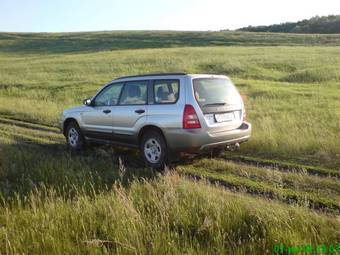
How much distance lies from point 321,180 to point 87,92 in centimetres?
1919

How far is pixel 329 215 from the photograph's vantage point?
541cm

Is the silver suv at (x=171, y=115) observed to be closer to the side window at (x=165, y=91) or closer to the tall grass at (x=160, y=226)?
the side window at (x=165, y=91)

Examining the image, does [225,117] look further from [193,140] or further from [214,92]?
[193,140]

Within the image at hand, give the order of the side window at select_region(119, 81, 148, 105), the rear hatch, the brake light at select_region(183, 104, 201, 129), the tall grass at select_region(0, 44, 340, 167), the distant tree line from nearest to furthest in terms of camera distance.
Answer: the brake light at select_region(183, 104, 201, 129)
the rear hatch
the side window at select_region(119, 81, 148, 105)
the tall grass at select_region(0, 44, 340, 167)
the distant tree line

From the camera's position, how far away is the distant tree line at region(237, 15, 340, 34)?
91.9 m

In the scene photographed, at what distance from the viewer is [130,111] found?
8750 millimetres

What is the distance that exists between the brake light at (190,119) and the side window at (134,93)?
3.88ft

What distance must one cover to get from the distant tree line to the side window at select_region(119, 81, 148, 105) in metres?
88.4

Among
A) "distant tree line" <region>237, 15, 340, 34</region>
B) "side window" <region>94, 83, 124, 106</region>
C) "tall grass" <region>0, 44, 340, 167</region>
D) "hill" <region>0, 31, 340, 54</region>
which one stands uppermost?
"distant tree line" <region>237, 15, 340, 34</region>

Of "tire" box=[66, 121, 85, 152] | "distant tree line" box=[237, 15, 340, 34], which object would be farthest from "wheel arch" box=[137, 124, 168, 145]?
"distant tree line" box=[237, 15, 340, 34]

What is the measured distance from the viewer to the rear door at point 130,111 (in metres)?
8.54

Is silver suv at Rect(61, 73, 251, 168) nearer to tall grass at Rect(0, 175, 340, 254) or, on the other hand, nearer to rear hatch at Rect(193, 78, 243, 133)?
rear hatch at Rect(193, 78, 243, 133)

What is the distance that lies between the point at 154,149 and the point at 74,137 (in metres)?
2.96

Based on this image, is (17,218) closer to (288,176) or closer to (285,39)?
(288,176)
